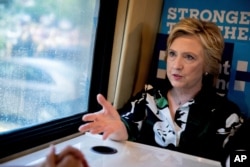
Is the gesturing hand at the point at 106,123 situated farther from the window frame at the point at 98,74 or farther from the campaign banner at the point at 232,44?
the campaign banner at the point at 232,44

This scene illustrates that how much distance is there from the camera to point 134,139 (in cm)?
135

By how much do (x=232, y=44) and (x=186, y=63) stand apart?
0.35 m

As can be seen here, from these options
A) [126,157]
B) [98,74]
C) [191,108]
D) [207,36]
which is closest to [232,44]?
[207,36]

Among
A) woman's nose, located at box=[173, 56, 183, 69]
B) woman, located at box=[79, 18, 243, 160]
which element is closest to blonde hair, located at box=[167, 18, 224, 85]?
woman, located at box=[79, 18, 243, 160]

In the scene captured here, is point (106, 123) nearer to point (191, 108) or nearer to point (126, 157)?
point (126, 157)

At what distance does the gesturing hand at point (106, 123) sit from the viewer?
1152mm

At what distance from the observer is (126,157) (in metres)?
1.09

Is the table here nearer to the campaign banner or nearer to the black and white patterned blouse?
the black and white patterned blouse

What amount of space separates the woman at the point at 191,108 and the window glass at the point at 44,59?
0.75 ft

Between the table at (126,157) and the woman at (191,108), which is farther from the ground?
the woman at (191,108)

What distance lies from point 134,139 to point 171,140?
0.16 metres

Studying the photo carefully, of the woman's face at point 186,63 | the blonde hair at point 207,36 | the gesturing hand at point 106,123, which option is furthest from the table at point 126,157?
the blonde hair at point 207,36

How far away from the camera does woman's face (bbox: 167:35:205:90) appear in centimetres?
126

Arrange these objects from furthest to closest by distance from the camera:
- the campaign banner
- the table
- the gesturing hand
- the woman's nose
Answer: the campaign banner
the woman's nose
the gesturing hand
the table
